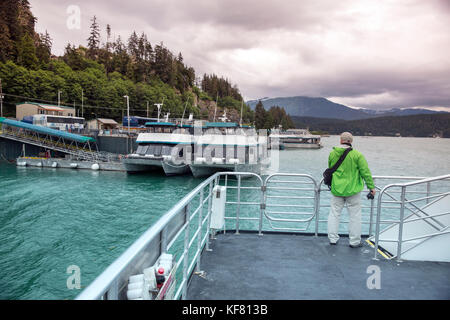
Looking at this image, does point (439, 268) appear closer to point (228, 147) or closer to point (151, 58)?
point (228, 147)

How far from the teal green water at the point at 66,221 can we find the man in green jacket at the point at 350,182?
6405 mm

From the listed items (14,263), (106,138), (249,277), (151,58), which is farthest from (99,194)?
(151,58)

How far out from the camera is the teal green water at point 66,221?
26.2 ft

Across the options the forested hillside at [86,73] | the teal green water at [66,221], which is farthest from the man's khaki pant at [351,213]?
the forested hillside at [86,73]

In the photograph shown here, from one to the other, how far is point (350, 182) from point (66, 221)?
12387 millimetres

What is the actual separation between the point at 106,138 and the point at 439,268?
3837 centimetres

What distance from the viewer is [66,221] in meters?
12.9

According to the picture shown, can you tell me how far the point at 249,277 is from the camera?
12.7 ft

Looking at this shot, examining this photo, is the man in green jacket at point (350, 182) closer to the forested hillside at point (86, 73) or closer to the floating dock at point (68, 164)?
the floating dock at point (68, 164)

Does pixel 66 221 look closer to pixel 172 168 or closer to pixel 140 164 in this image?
pixel 172 168

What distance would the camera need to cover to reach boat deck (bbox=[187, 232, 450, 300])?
3492 mm

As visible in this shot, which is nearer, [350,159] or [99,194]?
[350,159]

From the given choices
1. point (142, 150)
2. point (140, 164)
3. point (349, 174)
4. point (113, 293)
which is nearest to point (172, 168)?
point (140, 164)

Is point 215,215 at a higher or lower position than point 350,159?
lower
